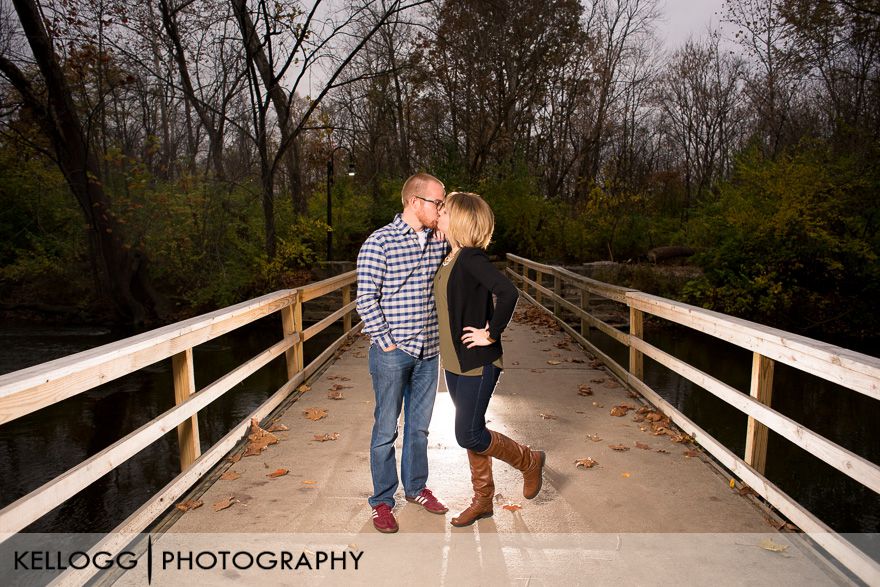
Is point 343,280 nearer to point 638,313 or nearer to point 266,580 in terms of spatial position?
point 638,313

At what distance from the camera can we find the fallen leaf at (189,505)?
3.59m

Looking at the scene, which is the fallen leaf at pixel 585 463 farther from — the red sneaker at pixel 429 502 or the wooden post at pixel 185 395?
the wooden post at pixel 185 395

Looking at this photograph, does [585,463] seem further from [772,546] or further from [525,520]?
[772,546]

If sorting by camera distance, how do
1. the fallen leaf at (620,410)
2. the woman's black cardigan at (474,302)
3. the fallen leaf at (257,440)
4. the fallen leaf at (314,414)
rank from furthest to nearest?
1. the fallen leaf at (620,410)
2. the fallen leaf at (314,414)
3. the fallen leaf at (257,440)
4. the woman's black cardigan at (474,302)

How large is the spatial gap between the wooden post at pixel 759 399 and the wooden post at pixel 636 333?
7.75 ft

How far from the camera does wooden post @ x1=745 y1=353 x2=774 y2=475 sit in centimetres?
369

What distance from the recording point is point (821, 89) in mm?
31750

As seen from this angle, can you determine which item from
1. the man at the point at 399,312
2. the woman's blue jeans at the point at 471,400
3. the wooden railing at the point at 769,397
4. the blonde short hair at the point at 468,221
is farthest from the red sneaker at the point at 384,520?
the wooden railing at the point at 769,397

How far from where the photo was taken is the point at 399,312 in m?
3.46

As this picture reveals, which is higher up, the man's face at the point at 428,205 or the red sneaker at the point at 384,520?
the man's face at the point at 428,205

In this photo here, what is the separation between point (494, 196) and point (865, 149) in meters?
12.9

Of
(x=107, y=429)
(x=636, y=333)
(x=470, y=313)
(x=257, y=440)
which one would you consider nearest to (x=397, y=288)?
(x=470, y=313)

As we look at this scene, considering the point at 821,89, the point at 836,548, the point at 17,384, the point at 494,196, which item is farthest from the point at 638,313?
the point at 821,89

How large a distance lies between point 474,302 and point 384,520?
4.04 ft
